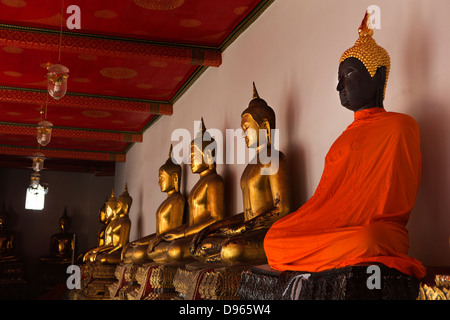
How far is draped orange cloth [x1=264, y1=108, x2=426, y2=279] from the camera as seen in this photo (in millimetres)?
1927

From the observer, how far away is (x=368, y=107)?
2379 mm

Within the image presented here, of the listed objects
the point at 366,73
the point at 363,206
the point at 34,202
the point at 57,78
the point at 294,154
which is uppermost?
the point at 34,202

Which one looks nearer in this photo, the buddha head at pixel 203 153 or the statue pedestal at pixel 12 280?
the buddha head at pixel 203 153

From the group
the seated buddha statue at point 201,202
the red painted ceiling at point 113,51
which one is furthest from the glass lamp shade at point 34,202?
the seated buddha statue at point 201,202

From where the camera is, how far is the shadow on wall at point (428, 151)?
222 centimetres

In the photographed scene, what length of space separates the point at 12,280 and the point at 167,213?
27.2 feet

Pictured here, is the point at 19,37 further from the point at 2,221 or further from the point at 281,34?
the point at 2,221

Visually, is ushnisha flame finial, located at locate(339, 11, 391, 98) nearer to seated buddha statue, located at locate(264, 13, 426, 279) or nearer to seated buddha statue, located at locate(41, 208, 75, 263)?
seated buddha statue, located at locate(264, 13, 426, 279)

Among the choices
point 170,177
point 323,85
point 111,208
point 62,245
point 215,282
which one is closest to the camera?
point 215,282

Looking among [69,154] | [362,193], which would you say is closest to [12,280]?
[69,154]

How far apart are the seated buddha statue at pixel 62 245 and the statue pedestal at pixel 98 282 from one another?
6549mm

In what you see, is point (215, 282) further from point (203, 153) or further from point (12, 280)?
point (12, 280)

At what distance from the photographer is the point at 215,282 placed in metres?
2.85

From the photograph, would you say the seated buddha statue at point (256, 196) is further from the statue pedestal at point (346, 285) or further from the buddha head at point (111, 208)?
the buddha head at point (111, 208)
